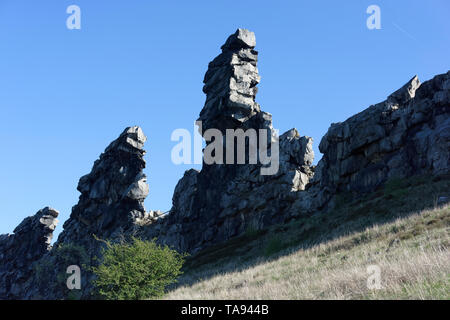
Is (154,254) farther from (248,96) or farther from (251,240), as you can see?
(248,96)

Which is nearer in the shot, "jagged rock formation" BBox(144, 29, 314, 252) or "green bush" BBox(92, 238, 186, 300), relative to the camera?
"green bush" BBox(92, 238, 186, 300)

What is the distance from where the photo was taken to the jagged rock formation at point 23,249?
99.4 meters

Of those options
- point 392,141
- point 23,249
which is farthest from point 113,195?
point 392,141

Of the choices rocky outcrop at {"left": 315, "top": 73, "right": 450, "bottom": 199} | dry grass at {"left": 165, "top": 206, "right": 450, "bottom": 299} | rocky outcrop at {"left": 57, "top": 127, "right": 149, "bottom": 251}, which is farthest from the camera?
rocky outcrop at {"left": 57, "top": 127, "right": 149, "bottom": 251}

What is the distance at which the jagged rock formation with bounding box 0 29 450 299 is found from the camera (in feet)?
163

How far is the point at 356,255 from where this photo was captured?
22312 millimetres

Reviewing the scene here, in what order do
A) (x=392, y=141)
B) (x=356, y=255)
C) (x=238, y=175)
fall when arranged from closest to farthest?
(x=356, y=255), (x=392, y=141), (x=238, y=175)

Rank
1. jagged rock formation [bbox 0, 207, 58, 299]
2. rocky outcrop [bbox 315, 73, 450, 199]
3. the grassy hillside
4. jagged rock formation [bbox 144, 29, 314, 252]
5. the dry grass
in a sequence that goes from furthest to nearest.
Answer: jagged rock formation [bbox 0, 207, 58, 299]
jagged rock formation [bbox 144, 29, 314, 252]
rocky outcrop [bbox 315, 73, 450, 199]
the grassy hillside
the dry grass

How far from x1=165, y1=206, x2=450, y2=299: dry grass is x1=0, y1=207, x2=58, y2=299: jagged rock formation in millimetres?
91455

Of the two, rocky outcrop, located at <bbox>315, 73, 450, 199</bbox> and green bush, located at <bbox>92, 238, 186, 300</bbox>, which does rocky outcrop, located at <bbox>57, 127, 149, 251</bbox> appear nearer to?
rocky outcrop, located at <bbox>315, 73, 450, 199</bbox>

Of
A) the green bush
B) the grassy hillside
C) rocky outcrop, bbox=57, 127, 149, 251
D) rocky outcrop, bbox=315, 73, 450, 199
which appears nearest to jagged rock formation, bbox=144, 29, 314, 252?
rocky outcrop, bbox=315, 73, 450, 199

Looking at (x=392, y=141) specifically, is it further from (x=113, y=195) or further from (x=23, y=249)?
(x=23, y=249)

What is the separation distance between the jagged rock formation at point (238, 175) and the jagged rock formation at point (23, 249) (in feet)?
0.88

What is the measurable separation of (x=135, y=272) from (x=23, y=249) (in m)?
92.1
